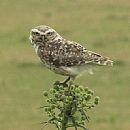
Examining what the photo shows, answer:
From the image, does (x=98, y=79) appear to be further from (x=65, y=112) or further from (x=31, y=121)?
(x=65, y=112)

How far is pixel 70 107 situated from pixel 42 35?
1709 millimetres

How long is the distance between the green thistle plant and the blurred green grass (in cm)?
846

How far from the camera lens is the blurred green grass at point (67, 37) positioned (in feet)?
54.0

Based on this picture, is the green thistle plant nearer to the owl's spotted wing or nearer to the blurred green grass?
the owl's spotted wing

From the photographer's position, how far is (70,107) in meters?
3.57

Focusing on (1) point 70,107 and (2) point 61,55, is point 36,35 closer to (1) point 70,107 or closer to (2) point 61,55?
(2) point 61,55

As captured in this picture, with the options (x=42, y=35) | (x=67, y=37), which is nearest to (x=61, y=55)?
(x=42, y=35)

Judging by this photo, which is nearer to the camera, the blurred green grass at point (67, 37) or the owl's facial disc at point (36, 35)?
the owl's facial disc at point (36, 35)

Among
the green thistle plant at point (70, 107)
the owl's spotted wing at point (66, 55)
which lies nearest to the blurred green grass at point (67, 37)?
the owl's spotted wing at point (66, 55)

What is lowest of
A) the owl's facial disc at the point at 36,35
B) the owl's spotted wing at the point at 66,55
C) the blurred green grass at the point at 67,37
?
the owl's spotted wing at the point at 66,55

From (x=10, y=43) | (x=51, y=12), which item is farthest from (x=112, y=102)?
(x=51, y=12)

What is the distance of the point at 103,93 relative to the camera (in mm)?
17953

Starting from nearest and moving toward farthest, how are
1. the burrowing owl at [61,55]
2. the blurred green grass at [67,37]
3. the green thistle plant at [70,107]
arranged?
the green thistle plant at [70,107] < the burrowing owl at [61,55] < the blurred green grass at [67,37]

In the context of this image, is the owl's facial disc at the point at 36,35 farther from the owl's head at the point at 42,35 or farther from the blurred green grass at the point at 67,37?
the blurred green grass at the point at 67,37
